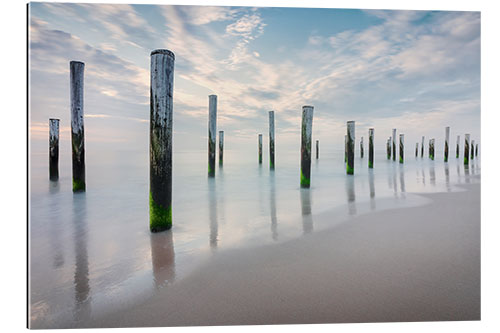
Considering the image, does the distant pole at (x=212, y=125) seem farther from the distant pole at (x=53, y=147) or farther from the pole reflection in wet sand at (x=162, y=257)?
the pole reflection in wet sand at (x=162, y=257)

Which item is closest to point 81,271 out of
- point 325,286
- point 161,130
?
point 161,130

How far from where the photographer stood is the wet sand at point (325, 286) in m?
1.71

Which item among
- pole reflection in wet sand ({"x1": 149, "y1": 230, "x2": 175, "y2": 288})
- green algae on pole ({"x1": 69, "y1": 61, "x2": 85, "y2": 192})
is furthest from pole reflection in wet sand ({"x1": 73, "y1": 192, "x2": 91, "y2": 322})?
green algae on pole ({"x1": 69, "y1": 61, "x2": 85, "y2": 192})

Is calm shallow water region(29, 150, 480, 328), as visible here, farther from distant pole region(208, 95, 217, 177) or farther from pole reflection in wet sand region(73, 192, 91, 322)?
distant pole region(208, 95, 217, 177)

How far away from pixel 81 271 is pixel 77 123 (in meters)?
4.33

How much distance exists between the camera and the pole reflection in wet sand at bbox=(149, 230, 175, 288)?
2.00m

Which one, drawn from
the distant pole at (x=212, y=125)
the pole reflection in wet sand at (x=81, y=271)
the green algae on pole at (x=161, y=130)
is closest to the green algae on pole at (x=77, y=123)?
the pole reflection in wet sand at (x=81, y=271)

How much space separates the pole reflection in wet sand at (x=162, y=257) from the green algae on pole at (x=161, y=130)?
21cm

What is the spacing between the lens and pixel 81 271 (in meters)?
2.13

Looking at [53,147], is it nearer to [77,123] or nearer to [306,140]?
[77,123]

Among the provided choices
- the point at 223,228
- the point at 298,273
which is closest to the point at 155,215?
the point at 223,228

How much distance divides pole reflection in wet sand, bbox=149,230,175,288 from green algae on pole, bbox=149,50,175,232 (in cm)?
21

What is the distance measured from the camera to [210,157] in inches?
359
